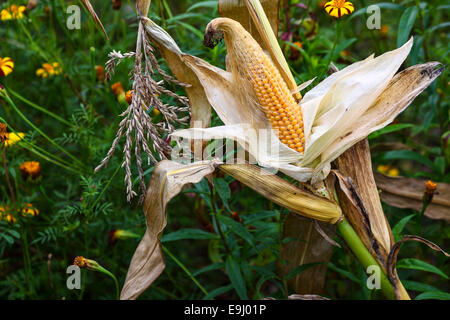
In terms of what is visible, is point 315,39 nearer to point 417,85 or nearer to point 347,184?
point 417,85

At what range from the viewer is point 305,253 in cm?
149

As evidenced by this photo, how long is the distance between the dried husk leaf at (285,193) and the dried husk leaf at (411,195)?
1.78ft

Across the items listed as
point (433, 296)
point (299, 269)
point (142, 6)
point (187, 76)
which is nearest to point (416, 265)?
point (433, 296)

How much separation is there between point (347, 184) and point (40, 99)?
5.09ft

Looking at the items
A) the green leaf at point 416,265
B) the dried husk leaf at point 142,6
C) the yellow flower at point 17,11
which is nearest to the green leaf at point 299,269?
the green leaf at point 416,265

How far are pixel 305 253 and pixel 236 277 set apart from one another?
0.77 feet

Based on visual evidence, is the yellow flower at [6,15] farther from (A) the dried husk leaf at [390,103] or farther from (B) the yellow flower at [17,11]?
(A) the dried husk leaf at [390,103]

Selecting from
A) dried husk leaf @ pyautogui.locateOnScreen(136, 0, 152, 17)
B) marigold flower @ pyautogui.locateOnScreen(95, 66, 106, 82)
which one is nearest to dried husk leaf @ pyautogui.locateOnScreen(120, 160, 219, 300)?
dried husk leaf @ pyautogui.locateOnScreen(136, 0, 152, 17)

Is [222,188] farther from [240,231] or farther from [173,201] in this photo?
[173,201]

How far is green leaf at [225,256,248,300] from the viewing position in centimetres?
147

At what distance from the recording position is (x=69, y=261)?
1950mm

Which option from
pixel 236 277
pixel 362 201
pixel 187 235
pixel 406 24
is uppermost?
pixel 406 24

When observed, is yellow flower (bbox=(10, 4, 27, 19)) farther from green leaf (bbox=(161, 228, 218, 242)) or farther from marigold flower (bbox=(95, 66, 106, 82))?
green leaf (bbox=(161, 228, 218, 242))
